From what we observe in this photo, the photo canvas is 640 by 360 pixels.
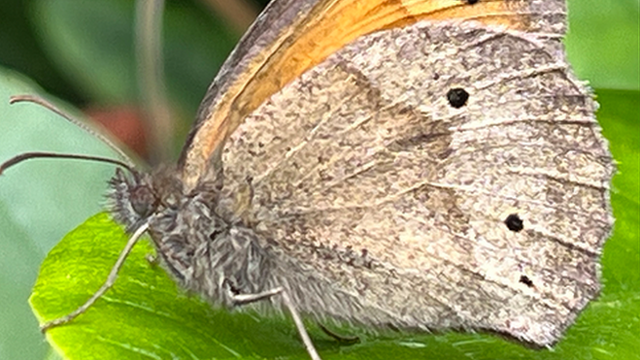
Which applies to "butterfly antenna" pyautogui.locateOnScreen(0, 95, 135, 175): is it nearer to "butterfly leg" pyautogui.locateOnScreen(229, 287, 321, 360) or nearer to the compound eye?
the compound eye

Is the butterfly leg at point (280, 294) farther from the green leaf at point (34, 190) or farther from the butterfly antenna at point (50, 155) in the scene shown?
the green leaf at point (34, 190)

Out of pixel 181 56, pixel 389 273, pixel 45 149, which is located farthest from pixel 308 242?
pixel 181 56

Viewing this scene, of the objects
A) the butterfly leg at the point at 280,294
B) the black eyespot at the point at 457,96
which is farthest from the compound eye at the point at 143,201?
the black eyespot at the point at 457,96

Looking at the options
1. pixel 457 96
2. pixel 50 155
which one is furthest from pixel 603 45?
pixel 50 155

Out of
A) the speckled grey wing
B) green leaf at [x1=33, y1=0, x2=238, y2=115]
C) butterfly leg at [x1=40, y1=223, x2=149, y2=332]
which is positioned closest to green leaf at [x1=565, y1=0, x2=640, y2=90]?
the speckled grey wing

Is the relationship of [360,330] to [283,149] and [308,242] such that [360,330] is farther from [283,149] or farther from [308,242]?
[283,149]

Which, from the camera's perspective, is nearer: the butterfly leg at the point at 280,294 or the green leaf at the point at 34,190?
the butterfly leg at the point at 280,294
